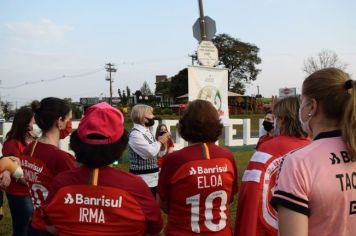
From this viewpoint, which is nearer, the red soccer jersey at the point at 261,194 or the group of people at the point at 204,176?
the group of people at the point at 204,176

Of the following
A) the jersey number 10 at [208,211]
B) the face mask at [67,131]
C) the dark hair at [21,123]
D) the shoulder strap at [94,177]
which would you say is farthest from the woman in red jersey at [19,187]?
the shoulder strap at [94,177]

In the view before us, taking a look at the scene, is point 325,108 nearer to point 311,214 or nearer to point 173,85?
point 311,214

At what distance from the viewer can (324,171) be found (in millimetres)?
1775

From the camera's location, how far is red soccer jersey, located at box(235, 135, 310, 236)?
3.04 m

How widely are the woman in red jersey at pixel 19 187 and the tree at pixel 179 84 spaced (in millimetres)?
73023

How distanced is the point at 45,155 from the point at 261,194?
5.61 feet

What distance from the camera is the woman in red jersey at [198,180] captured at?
9.97 feet

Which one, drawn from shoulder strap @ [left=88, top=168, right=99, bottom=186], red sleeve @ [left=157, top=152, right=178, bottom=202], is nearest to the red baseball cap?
shoulder strap @ [left=88, top=168, right=99, bottom=186]

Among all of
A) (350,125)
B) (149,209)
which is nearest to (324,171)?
(350,125)

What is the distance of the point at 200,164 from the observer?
3055mm

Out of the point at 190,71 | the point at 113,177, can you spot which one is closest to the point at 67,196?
the point at 113,177

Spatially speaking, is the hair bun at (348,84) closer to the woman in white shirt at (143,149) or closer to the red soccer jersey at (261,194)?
the red soccer jersey at (261,194)

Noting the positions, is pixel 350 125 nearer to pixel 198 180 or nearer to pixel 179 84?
pixel 198 180

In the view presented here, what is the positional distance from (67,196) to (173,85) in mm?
79809
